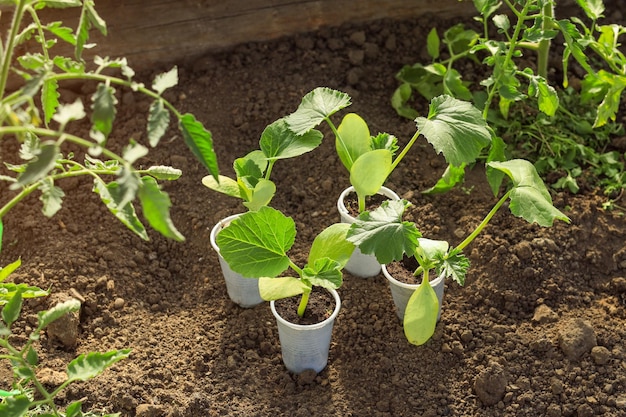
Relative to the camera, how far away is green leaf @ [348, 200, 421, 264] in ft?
5.98

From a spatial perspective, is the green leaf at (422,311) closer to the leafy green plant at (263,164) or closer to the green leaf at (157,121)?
the leafy green plant at (263,164)

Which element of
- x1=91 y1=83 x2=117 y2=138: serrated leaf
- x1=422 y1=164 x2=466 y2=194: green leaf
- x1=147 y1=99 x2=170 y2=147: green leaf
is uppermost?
x1=91 y1=83 x2=117 y2=138: serrated leaf

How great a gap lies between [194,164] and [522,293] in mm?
1128

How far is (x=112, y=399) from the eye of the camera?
2.01m

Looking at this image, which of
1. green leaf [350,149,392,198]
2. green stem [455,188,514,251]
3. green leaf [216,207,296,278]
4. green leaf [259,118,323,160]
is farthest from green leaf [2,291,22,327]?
green stem [455,188,514,251]

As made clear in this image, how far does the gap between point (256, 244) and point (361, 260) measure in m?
0.45

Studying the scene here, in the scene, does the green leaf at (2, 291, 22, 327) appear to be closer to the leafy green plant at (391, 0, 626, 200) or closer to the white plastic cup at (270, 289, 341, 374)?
the white plastic cup at (270, 289, 341, 374)

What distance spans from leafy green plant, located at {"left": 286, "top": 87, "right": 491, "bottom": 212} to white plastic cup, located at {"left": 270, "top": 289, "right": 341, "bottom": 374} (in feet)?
1.10

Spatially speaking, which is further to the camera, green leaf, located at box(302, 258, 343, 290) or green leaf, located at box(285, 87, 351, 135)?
green leaf, located at box(285, 87, 351, 135)

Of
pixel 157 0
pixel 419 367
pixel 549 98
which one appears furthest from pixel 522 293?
pixel 157 0

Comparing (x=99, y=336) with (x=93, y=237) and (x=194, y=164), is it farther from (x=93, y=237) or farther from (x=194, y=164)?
(x=194, y=164)

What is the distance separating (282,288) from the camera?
6.30 ft

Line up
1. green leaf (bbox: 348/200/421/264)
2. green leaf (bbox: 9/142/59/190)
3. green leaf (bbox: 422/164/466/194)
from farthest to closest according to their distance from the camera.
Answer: green leaf (bbox: 422/164/466/194), green leaf (bbox: 348/200/421/264), green leaf (bbox: 9/142/59/190)

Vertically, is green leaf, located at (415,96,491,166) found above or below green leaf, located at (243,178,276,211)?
above
